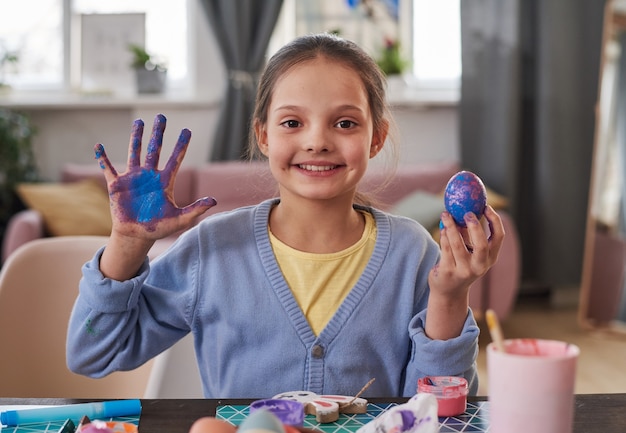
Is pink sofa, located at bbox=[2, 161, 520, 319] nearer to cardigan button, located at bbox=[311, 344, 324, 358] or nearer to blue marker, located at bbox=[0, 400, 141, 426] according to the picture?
cardigan button, located at bbox=[311, 344, 324, 358]

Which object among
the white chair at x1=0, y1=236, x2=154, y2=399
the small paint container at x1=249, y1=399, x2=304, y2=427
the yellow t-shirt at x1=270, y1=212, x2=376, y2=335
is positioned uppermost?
the yellow t-shirt at x1=270, y1=212, x2=376, y2=335

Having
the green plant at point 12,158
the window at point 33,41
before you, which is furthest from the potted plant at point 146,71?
the green plant at point 12,158

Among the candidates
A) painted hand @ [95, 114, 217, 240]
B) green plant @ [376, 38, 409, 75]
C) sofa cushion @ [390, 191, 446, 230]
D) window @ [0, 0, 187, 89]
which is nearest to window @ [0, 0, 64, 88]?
window @ [0, 0, 187, 89]

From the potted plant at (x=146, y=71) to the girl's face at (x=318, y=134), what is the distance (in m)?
3.71

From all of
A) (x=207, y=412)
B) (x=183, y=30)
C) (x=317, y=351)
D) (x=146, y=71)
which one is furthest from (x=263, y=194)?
(x=207, y=412)

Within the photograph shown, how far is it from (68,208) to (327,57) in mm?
3037

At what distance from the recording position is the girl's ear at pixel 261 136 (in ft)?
4.86

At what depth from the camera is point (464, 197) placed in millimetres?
1137

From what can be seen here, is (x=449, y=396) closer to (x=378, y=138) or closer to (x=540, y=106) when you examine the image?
(x=378, y=138)

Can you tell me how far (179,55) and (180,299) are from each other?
13.3ft

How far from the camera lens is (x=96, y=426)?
0.89m

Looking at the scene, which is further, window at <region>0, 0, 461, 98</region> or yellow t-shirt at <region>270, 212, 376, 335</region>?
window at <region>0, 0, 461, 98</region>

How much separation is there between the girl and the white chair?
0.29 meters

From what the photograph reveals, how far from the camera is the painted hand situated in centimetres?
114
